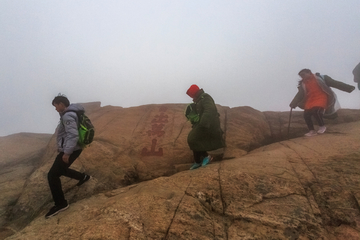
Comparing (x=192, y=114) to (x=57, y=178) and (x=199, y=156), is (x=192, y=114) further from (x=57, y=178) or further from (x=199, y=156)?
(x=57, y=178)

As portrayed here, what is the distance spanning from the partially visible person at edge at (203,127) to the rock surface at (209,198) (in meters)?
0.85

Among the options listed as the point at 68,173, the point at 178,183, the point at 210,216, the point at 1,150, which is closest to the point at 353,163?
the point at 210,216

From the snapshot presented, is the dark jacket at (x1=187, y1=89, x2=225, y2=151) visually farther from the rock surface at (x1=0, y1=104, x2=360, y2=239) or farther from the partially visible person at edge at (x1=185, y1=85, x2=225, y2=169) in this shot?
the rock surface at (x1=0, y1=104, x2=360, y2=239)

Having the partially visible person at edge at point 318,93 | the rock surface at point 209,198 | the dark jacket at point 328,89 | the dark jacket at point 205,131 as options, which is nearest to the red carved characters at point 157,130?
the rock surface at point 209,198

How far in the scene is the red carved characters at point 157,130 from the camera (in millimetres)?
9758

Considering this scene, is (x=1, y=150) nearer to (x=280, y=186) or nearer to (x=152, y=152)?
(x=152, y=152)

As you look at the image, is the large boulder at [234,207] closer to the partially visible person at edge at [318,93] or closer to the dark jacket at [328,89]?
the partially visible person at edge at [318,93]

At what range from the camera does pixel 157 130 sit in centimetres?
1130

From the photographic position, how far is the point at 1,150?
1291 centimetres

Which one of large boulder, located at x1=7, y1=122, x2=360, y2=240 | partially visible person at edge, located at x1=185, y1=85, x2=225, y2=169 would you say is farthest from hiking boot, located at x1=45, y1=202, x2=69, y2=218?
partially visible person at edge, located at x1=185, y1=85, x2=225, y2=169

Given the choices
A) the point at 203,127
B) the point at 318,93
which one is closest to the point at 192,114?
the point at 203,127

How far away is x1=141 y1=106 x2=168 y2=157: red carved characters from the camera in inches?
384

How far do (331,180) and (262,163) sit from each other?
1.70 m

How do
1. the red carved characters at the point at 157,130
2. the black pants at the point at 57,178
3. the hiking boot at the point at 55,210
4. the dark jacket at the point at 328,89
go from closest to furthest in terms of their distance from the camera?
1. the hiking boot at the point at 55,210
2. the black pants at the point at 57,178
3. the dark jacket at the point at 328,89
4. the red carved characters at the point at 157,130
